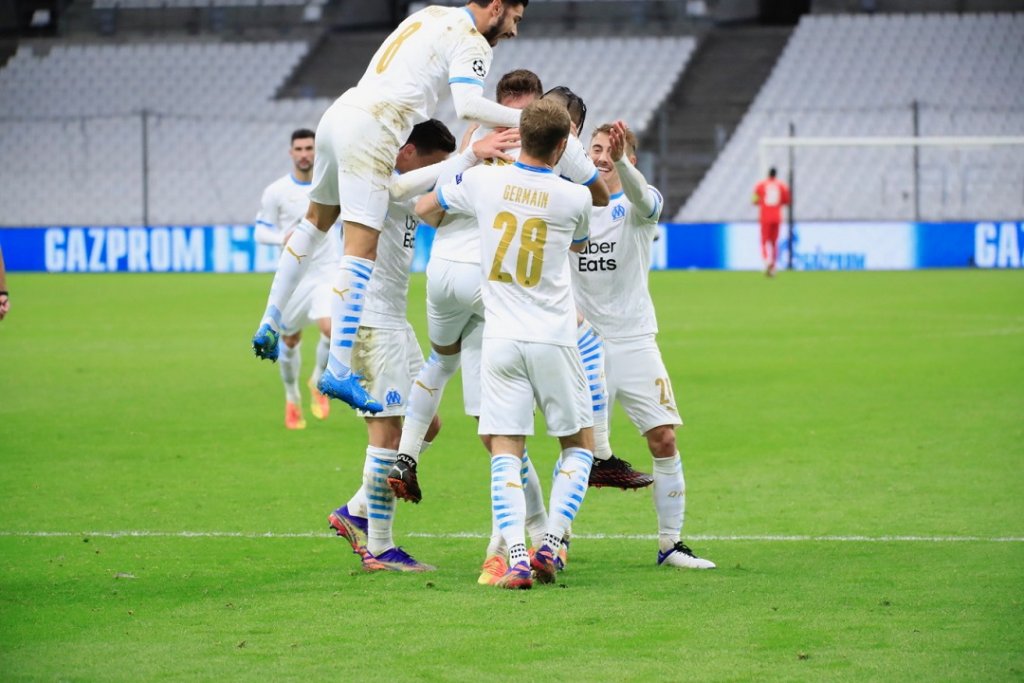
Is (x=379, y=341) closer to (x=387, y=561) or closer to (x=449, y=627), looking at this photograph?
(x=387, y=561)

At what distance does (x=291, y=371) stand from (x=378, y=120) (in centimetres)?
538

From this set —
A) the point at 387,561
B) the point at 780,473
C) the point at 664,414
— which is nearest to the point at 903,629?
the point at 664,414

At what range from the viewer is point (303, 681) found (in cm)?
472

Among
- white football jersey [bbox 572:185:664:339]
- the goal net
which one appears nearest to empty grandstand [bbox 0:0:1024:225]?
the goal net

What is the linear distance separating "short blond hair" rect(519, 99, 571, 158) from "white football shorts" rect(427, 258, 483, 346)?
80cm

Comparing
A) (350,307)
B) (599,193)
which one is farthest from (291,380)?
(599,193)

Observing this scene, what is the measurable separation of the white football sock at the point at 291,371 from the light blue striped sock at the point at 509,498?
18.7 feet

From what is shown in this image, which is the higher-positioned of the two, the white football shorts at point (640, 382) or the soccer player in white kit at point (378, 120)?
the soccer player in white kit at point (378, 120)

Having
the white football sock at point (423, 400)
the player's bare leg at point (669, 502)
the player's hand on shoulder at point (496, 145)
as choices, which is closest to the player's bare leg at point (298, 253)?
the white football sock at point (423, 400)

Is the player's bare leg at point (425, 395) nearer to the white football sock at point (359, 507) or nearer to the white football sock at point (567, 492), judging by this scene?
the white football sock at point (359, 507)

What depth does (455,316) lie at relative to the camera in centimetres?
672

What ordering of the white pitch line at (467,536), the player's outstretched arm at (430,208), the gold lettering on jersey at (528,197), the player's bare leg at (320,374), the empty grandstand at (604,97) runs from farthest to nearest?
the empty grandstand at (604,97) < the player's bare leg at (320,374) < the white pitch line at (467,536) < the player's outstretched arm at (430,208) < the gold lettering on jersey at (528,197)

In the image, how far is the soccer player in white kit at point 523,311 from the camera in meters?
5.99

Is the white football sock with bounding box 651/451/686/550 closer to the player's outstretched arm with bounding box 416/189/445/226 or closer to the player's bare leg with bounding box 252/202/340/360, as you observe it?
the player's outstretched arm with bounding box 416/189/445/226
